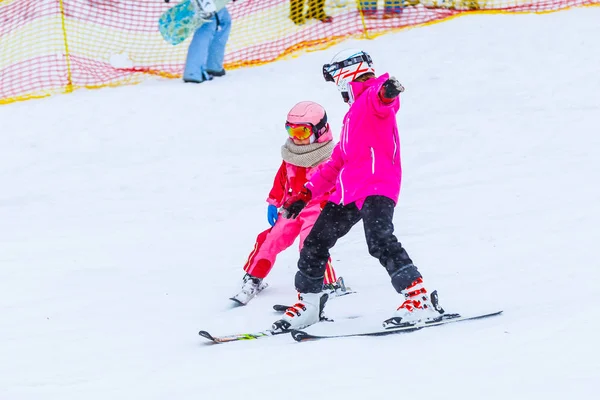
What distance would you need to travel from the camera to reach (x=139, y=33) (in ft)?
46.3

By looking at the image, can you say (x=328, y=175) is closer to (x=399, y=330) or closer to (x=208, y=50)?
(x=399, y=330)

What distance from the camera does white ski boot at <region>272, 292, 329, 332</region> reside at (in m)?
5.13

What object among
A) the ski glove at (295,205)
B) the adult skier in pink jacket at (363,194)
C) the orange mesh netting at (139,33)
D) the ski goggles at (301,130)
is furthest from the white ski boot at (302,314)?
the orange mesh netting at (139,33)

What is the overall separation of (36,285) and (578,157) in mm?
4720

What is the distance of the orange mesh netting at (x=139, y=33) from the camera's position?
12156mm

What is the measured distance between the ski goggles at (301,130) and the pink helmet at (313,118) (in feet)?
0.06

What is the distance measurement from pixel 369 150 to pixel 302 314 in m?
1.01

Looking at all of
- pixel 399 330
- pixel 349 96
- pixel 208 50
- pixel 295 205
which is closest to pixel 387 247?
pixel 399 330

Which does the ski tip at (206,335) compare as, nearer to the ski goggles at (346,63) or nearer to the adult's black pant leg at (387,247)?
the adult's black pant leg at (387,247)

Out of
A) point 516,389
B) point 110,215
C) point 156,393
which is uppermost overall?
point 516,389

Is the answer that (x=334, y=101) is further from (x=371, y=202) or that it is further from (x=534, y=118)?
(x=371, y=202)

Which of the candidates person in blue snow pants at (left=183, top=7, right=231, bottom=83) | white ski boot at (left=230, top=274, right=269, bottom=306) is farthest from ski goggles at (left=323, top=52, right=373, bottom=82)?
person in blue snow pants at (left=183, top=7, right=231, bottom=83)

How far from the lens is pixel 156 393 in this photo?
4105mm

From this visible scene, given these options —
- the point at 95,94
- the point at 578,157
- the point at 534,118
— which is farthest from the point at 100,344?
the point at 95,94
